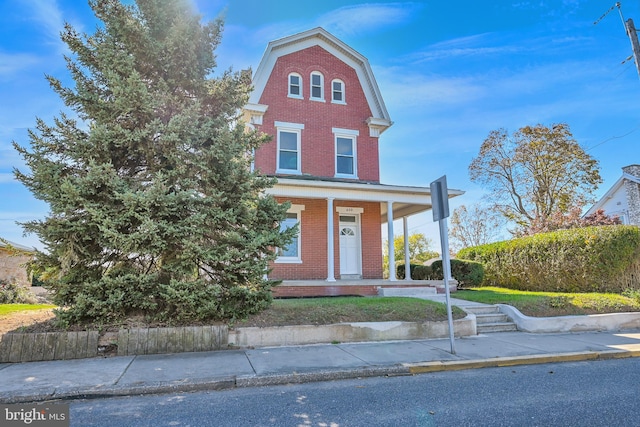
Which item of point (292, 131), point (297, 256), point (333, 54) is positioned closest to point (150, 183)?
point (297, 256)

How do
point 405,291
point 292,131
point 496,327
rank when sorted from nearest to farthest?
point 496,327, point 405,291, point 292,131

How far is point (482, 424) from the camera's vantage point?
3.50 meters

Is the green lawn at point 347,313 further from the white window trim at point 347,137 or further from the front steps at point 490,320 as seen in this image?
the white window trim at point 347,137

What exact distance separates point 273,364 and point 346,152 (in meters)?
11.2

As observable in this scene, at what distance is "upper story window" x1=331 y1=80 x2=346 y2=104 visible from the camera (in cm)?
1558

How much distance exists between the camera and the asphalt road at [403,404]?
3588 mm

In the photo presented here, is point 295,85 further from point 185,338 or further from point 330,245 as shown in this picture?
point 185,338

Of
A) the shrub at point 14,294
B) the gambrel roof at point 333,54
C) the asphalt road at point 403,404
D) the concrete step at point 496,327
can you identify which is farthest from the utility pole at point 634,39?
the shrub at point 14,294

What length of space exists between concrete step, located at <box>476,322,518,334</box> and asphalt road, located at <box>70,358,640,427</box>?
3.34 meters

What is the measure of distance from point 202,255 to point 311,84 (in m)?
10.9

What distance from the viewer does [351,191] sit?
43.0 feet

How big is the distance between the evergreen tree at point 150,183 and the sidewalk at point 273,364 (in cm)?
115

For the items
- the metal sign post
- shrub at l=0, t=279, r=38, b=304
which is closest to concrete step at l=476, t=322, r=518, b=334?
the metal sign post

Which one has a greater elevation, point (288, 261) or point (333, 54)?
point (333, 54)
